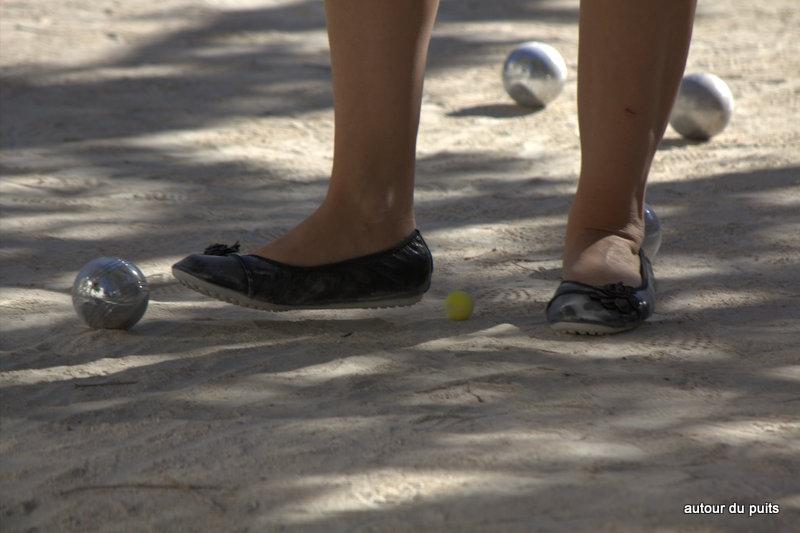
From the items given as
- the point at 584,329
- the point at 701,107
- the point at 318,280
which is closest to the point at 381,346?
the point at 318,280

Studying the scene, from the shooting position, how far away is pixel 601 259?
258cm

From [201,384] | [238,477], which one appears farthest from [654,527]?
[201,384]

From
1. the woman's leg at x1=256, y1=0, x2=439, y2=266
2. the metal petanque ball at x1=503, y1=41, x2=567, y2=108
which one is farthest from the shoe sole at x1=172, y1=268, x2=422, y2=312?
the metal petanque ball at x1=503, y1=41, x2=567, y2=108

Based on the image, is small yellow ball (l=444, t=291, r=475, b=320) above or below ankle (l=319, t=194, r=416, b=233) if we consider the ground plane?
below

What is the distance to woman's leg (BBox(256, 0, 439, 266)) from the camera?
8.30ft

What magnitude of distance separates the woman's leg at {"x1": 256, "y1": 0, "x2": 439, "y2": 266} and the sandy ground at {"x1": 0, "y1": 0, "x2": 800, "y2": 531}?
194 mm

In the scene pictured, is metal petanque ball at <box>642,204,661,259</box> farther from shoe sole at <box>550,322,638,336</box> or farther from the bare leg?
shoe sole at <box>550,322,638,336</box>

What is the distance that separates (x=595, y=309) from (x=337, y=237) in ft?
1.86

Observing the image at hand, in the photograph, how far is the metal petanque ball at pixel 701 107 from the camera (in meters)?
4.32

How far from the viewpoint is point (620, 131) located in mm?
2570

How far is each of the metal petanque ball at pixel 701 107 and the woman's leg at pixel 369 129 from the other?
199 cm

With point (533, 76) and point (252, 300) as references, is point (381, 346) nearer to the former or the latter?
point (252, 300)

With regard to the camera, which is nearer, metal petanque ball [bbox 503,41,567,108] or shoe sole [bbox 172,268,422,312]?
shoe sole [bbox 172,268,422,312]

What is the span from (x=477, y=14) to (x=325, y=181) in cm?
255
